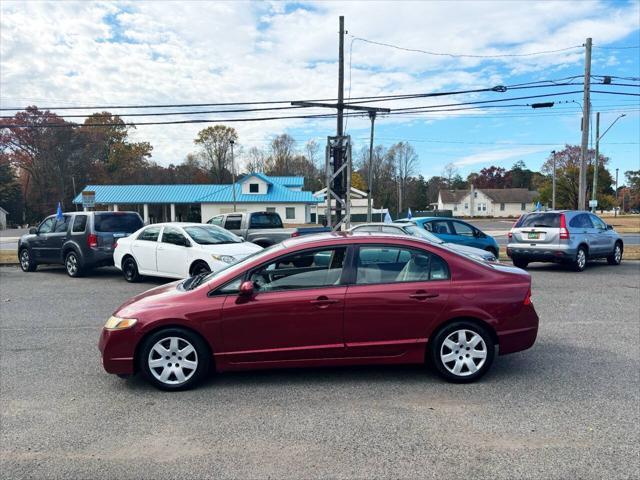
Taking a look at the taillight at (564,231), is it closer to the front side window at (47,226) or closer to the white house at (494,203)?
the front side window at (47,226)

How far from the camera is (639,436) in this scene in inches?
143

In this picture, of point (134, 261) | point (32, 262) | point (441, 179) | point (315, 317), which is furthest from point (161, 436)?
point (441, 179)

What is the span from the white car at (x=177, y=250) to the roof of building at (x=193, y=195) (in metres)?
40.6

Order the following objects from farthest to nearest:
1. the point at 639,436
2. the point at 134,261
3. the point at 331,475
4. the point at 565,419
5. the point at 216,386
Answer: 1. the point at 134,261
2. the point at 216,386
3. the point at 565,419
4. the point at 639,436
5. the point at 331,475

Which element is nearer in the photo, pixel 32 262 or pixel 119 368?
pixel 119 368

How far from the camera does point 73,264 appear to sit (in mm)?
12844

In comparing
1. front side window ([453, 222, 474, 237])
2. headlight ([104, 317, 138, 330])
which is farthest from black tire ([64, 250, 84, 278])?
front side window ([453, 222, 474, 237])

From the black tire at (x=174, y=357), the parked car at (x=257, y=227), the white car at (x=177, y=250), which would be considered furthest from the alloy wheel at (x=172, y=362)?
the parked car at (x=257, y=227)

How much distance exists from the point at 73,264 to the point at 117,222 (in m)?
1.60

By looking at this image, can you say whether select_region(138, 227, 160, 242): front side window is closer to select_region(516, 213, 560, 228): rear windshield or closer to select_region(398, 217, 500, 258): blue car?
select_region(398, 217, 500, 258): blue car

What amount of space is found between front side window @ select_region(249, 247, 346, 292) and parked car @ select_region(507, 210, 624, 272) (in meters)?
9.83

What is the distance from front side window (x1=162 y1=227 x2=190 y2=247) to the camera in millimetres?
10633

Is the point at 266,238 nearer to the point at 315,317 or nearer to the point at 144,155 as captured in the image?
the point at 315,317

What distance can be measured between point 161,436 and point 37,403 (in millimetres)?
1519
